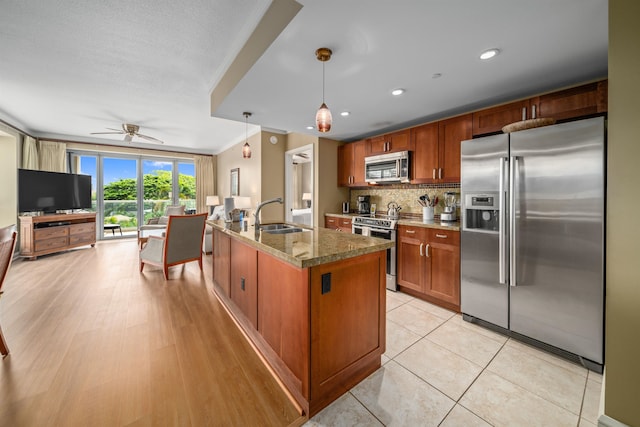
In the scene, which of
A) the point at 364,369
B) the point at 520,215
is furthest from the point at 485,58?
the point at 364,369

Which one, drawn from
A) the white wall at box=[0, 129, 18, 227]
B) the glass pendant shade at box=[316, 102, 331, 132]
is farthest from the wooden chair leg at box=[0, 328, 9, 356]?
the white wall at box=[0, 129, 18, 227]

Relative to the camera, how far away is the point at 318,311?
1.39m

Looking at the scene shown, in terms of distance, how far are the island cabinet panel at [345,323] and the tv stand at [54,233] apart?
6159 millimetres

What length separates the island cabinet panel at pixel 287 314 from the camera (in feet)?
4.50

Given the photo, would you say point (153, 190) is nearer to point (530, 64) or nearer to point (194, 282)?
point (194, 282)

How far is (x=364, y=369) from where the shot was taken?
5.57 feet

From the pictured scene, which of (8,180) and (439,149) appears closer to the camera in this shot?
(439,149)

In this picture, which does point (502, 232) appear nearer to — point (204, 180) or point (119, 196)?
point (204, 180)

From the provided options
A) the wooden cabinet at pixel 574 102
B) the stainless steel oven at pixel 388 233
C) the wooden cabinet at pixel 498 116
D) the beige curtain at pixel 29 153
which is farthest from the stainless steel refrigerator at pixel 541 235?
the beige curtain at pixel 29 153

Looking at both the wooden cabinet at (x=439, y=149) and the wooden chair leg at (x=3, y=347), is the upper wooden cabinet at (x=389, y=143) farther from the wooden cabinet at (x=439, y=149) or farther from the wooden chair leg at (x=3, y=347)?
the wooden chair leg at (x=3, y=347)

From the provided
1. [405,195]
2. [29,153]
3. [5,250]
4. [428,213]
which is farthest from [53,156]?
[428,213]

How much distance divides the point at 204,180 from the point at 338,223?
17.6 feet

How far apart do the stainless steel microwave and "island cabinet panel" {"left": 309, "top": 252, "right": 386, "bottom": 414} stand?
2055 millimetres

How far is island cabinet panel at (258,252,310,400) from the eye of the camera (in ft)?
4.50
